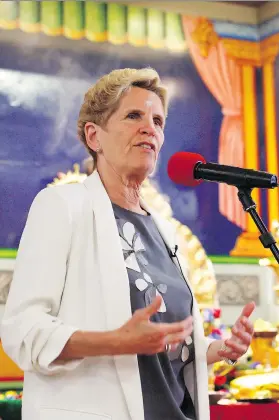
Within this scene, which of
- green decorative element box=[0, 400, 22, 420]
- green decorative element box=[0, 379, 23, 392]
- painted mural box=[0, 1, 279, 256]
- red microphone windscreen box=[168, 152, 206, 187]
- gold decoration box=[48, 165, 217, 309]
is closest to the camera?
red microphone windscreen box=[168, 152, 206, 187]

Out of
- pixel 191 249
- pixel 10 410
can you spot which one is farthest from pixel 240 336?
pixel 191 249

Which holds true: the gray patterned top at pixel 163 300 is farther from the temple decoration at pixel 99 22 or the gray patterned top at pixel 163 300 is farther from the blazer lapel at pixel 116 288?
the temple decoration at pixel 99 22

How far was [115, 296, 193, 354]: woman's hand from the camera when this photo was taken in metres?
1.21

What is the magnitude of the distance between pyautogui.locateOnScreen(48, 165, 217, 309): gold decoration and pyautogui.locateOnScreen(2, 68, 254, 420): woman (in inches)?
112

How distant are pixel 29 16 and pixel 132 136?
139 inches

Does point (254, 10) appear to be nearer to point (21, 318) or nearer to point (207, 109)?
point (207, 109)

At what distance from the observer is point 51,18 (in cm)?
486

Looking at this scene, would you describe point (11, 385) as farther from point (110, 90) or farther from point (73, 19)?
point (110, 90)

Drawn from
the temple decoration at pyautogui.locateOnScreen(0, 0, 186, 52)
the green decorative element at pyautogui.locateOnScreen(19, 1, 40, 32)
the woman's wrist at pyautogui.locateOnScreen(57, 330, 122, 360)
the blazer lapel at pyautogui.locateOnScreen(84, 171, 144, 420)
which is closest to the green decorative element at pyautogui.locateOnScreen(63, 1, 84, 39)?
the temple decoration at pyautogui.locateOnScreen(0, 0, 186, 52)

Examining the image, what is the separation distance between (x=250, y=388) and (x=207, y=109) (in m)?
2.59

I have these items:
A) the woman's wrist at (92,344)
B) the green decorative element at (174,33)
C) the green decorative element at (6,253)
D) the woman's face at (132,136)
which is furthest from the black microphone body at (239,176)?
the green decorative element at (174,33)

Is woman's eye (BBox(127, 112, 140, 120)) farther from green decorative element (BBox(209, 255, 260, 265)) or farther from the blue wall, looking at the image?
green decorative element (BBox(209, 255, 260, 265))

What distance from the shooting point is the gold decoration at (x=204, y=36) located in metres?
5.30

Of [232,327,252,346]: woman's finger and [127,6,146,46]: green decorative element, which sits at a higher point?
[127,6,146,46]: green decorative element
